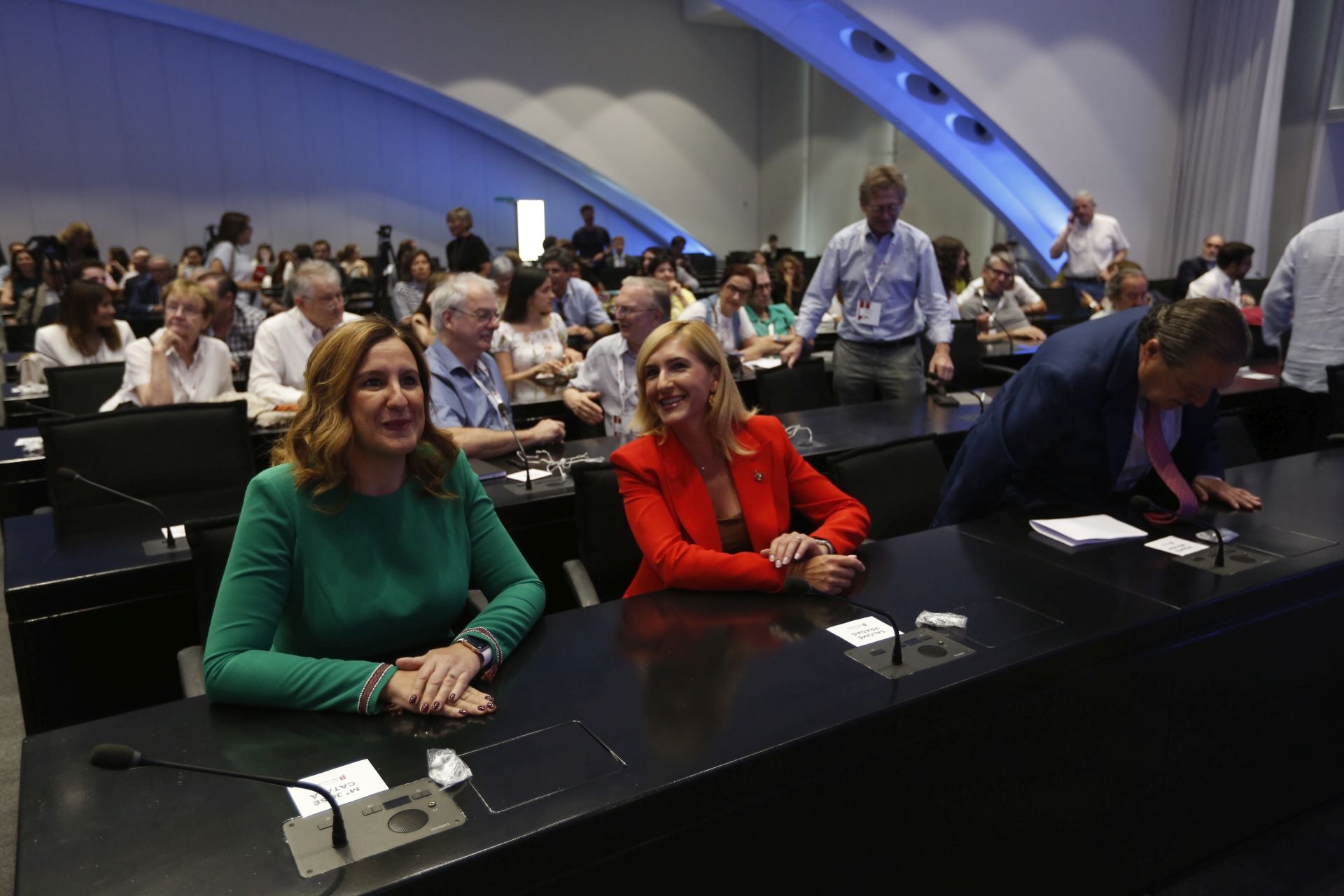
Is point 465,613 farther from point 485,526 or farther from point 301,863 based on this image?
point 301,863

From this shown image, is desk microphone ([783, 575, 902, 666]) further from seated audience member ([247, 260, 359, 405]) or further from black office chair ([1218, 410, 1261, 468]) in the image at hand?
seated audience member ([247, 260, 359, 405])

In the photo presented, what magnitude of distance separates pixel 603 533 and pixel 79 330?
3732mm

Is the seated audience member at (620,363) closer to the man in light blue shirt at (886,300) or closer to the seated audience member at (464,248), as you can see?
the man in light blue shirt at (886,300)

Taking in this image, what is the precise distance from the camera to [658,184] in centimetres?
1492

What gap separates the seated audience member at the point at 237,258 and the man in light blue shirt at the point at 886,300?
3.46m

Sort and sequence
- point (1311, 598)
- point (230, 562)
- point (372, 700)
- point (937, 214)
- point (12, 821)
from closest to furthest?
point (372, 700) → point (230, 562) → point (1311, 598) → point (12, 821) → point (937, 214)

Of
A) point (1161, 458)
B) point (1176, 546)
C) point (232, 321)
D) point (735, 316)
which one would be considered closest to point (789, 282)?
point (735, 316)

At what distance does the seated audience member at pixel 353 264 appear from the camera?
1120cm

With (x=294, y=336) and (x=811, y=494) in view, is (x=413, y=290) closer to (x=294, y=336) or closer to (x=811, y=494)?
(x=294, y=336)

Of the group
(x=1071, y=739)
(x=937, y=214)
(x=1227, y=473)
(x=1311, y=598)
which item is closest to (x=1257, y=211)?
(x=937, y=214)

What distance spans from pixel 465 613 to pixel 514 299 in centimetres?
295

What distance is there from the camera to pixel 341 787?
1.18m

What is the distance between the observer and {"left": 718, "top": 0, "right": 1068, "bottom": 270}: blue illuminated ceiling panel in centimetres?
979

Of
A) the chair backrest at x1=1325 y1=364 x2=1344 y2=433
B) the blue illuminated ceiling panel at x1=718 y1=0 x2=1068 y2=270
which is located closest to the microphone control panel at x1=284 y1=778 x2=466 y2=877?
the chair backrest at x1=1325 y1=364 x2=1344 y2=433
